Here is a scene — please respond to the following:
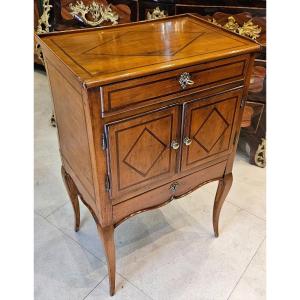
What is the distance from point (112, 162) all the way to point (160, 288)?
0.62m

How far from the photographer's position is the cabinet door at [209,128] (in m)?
1.00

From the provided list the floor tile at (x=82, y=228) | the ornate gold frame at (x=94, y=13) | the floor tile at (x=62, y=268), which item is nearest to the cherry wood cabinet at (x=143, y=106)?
the floor tile at (x=62, y=268)

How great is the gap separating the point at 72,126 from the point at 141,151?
227 mm

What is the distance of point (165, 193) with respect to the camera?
1123 millimetres

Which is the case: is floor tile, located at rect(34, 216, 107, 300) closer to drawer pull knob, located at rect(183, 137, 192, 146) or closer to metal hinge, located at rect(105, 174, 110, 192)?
metal hinge, located at rect(105, 174, 110, 192)

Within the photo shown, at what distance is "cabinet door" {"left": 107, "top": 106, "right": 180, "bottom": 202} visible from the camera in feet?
2.96

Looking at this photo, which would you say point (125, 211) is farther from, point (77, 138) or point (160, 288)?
point (160, 288)

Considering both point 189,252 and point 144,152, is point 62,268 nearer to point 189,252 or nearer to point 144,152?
point 189,252

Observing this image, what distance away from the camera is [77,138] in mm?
996

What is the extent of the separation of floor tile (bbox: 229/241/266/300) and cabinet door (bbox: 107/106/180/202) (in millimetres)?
571

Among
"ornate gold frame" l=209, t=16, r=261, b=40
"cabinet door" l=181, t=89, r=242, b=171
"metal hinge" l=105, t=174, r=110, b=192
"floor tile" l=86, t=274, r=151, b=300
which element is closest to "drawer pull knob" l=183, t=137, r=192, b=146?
"cabinet door" l=181, t=89, r=242, b=171

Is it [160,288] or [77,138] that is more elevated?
[77,138]

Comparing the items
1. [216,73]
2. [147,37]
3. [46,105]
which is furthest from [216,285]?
[46,105]

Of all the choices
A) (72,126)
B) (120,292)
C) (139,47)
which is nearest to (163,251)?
(120,292)
